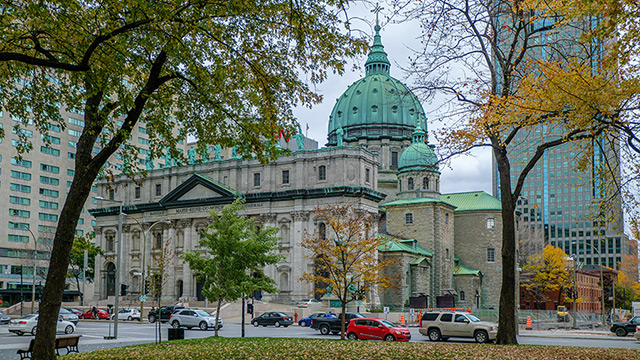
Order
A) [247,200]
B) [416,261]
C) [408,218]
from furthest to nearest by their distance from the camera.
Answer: [408,218] → [247,200] → [416,261]

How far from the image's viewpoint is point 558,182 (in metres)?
154

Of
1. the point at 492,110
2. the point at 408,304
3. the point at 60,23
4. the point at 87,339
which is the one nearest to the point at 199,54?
the point at 60,23

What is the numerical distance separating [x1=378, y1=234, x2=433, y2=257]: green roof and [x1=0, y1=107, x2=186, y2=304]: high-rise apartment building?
40.8 metres

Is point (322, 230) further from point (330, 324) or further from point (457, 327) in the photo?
point (457, 327)

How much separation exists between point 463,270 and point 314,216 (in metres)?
23.5

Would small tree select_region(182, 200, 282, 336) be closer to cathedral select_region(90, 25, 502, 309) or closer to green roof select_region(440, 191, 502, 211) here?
cathedral select_region(90, 25, 502, 309)

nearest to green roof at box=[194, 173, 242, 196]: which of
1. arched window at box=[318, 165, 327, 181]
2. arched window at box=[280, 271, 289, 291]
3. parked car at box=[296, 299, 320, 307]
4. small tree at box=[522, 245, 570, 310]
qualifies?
arched window at box=[318, 165, 327, 181]

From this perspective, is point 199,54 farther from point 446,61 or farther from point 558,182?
point 558,182

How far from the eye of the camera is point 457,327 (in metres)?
34.3

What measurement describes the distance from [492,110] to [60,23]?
524 inches

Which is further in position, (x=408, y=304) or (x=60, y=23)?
(x=408, y=304)

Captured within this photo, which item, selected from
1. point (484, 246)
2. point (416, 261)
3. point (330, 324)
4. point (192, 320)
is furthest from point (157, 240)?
point (330, 324)

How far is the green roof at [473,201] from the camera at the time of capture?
279ft

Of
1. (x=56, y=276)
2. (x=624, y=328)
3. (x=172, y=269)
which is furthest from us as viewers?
(x=172, y=269)
